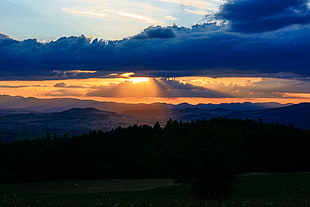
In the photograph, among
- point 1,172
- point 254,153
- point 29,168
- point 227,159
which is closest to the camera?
point 227,159

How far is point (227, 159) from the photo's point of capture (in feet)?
110

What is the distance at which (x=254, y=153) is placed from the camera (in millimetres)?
119688

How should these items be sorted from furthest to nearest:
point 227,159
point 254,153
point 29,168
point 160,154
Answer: point 254,153 → point 29,168 → point 160,154 → point 227,159

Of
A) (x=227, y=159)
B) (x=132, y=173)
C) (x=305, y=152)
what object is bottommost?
(x=132, y=173)

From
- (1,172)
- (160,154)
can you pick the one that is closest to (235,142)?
(160,154)

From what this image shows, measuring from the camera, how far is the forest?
111ft

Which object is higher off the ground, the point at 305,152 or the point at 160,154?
the point at 160,154

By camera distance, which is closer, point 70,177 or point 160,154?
point 160,154

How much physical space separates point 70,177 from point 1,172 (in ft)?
149

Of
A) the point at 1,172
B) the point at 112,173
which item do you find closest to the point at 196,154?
the point at 1,172

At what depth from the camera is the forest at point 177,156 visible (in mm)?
33906

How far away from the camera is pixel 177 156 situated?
34.5m

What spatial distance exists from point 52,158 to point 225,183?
86.3m

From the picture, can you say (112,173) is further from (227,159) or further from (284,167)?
(227,159)
